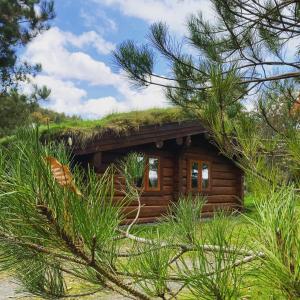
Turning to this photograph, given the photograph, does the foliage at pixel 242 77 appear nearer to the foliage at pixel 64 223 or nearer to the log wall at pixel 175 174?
the foliage at pixel 64 223

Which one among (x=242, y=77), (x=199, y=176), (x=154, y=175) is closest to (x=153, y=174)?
(x=154, y=175)

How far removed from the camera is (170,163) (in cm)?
1303

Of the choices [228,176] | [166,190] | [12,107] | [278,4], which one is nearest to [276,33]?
[278,4]

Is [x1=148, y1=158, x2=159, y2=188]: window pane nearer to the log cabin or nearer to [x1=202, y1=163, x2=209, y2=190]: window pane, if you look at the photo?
the log cabin

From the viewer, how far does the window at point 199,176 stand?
13.7 meters

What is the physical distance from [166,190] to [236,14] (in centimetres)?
857

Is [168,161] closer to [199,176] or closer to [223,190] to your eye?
[199,176]

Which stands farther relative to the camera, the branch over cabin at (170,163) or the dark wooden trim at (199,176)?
the dark wooden trim at (199,176)

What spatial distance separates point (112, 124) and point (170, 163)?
3247 mm

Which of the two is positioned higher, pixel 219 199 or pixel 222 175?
pixel 222 175

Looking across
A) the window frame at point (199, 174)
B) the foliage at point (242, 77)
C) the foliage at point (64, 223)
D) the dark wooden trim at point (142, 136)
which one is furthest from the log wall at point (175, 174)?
the foliage at point (64, 223)

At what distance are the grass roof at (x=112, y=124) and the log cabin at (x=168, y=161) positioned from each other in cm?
6

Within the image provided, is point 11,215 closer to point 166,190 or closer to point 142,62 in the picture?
point 142,62

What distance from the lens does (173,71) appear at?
4.70 meters
